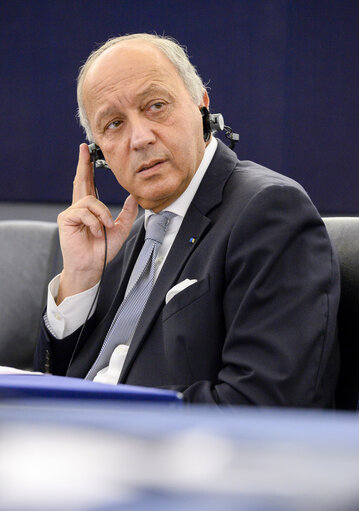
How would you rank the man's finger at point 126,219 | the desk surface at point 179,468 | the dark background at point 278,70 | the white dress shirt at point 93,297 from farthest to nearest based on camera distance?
the dark background at point 278,70, the man's finger at point 126,219, the white dress shirt at point 93,297, the desk surface at point 179,468

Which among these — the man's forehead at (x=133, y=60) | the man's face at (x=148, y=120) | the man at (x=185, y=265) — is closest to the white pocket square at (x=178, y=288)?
the man at (x=185, y=265)

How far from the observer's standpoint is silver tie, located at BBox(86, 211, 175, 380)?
1.42 m

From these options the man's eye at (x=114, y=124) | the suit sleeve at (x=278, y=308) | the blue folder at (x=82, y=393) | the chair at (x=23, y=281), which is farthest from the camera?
the chair at (x=23, y=281)

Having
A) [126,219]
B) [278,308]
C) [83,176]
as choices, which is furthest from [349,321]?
[83,176]

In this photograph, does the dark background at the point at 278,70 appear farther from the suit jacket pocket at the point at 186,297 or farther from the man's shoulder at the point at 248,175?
the suit jacket pocket at the point at 186,297

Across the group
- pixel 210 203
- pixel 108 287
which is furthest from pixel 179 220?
pixel 108 287

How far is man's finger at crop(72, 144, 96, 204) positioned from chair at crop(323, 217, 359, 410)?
2.25 ft

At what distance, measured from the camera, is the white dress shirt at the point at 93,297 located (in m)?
1.41

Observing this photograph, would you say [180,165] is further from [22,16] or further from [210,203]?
[22,16]

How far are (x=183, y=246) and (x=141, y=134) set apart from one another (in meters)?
0.29

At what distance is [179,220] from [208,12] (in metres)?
1.48

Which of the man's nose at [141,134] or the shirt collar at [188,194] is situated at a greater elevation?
the man's nose at [141,134]

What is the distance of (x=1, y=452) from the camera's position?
129 mm

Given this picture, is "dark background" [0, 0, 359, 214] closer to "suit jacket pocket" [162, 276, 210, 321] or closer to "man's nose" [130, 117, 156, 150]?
"man's nose" [130, 117, 156, 150]
